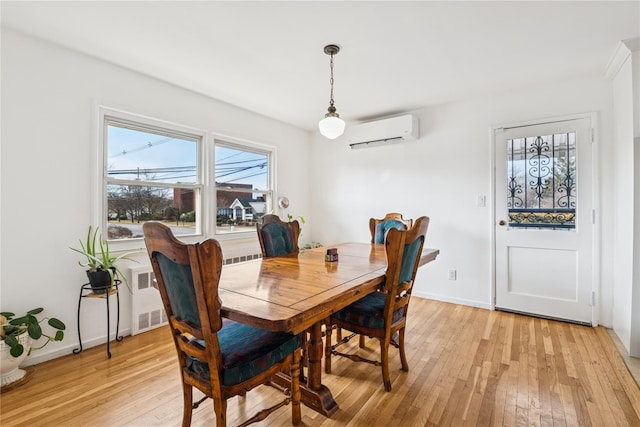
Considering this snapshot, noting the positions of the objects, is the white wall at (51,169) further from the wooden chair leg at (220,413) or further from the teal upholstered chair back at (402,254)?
the teal upholstered chair back at (402,254)

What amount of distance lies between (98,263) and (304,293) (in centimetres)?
197

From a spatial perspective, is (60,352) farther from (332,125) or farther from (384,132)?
(384,132)

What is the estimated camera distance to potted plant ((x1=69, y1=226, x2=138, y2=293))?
231 centimetres

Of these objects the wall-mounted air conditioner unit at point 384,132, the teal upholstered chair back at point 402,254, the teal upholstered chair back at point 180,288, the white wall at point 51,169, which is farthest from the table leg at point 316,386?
the wall-mounted air conditioner unit at point 384,132

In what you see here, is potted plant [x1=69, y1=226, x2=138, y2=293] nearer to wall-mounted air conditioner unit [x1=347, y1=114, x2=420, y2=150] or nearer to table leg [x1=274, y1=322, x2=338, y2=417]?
table leg [x1=274, y1=322, x2=338, y2=417]

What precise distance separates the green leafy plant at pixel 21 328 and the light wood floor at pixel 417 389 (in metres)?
0.25

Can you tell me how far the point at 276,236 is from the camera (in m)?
2.59

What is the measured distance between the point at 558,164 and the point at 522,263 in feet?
3.52

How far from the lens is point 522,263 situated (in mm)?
3180

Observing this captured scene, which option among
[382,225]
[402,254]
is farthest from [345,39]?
[382,225]

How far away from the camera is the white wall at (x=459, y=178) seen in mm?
2836

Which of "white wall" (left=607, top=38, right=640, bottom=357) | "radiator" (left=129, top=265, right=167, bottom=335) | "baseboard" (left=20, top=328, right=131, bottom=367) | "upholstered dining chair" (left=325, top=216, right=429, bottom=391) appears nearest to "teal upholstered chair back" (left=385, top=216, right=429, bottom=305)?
"upholstered dining chair" (left=325, top=216, right=429, bottom=391)

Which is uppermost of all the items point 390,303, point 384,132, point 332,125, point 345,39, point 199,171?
point 345,39

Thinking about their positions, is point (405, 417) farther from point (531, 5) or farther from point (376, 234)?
point (531, 5)
